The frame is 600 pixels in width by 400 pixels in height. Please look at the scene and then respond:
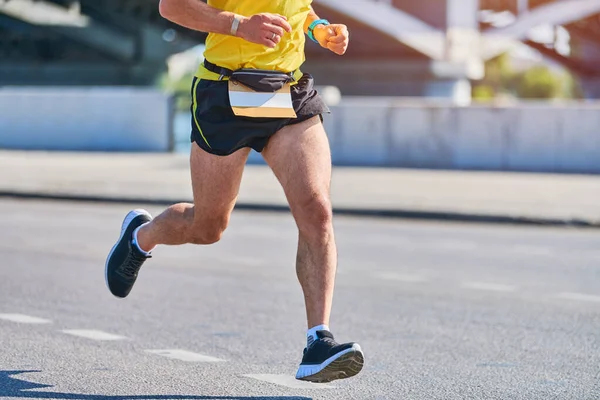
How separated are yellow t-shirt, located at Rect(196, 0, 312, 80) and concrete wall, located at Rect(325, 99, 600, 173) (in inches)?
739

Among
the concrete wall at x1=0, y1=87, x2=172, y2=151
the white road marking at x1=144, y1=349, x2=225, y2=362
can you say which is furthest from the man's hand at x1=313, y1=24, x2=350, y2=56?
the concrete wall at x1=0, y1=87, x2=172, y2=151

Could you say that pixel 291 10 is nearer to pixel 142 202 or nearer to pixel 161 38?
pixel 142 202

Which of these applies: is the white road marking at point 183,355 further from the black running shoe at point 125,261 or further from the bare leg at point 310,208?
the bare leg at point 310,208

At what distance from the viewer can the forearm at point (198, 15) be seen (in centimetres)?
525

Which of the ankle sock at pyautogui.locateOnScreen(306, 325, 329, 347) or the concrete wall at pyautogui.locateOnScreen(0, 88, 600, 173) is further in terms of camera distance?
the concrete wall at pyautogui.locateOnScreen(0, 88, 600, 173)

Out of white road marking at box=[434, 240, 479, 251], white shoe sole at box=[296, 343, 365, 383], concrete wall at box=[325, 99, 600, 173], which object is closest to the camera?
white shoe sole at box=[296, 343, 365, 383]

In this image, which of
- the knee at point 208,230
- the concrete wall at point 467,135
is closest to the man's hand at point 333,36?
the knee at point 208,230

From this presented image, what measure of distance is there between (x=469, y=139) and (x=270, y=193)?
6.84 metres

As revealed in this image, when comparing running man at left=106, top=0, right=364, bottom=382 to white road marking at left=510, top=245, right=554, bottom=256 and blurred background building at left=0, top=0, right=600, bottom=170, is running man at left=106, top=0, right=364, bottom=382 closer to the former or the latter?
white road marking at left=510, top=245, right=554, bottom=256

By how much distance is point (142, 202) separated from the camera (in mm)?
17844

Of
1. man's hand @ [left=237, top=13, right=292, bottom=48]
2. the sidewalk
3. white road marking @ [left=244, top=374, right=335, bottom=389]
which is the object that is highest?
man's hand @ [left=237, top=13, right=292, bottom=48]

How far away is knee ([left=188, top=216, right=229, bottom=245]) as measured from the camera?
5652 millimetres

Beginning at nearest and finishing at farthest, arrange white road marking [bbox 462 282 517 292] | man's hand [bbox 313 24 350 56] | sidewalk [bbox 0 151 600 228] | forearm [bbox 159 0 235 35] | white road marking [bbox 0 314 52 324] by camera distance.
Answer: forearm [bbox 159 0 235 35] → man's hand [bbox 313 24 350 56] → white road marking [bbox 0 314 52 324] → white road marking [bbox 462 282 517 292] → sidewalk [bbox 0 151 600 228]

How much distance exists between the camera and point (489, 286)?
9438mm
